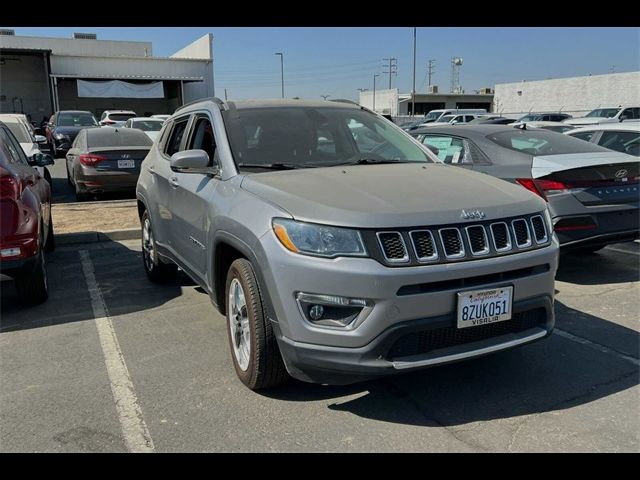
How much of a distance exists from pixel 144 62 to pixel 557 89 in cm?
3372

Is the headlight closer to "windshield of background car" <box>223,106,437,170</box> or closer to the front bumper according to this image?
the front bumper

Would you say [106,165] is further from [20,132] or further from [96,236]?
[96,236]

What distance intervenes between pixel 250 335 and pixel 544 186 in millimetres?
3692

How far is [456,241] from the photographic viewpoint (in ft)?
9.55

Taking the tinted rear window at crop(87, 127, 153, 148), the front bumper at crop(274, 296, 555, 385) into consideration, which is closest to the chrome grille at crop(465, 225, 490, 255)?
the front bumper at crop(274, 296, 555, 385)

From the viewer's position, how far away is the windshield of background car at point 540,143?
605 centimetres

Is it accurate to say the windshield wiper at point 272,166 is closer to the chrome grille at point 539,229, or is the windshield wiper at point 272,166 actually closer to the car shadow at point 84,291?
the chrome grille at point 539,229

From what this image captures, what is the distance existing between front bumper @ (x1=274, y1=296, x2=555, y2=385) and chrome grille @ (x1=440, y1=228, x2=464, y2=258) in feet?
1.08

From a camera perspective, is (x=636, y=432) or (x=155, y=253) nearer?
(x=636, y=432)

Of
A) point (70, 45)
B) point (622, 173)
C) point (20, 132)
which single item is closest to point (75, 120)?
point (20, 132)

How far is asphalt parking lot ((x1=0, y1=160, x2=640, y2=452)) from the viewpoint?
9.63 ft
